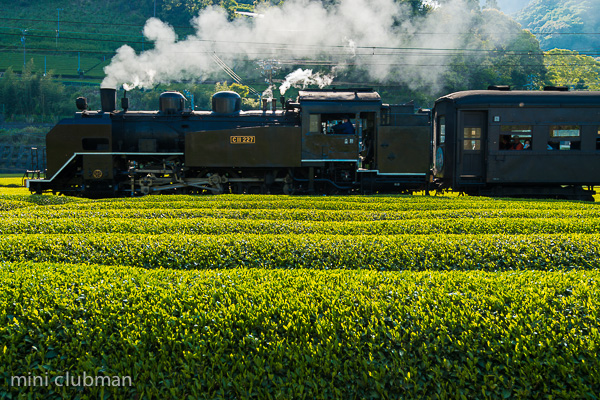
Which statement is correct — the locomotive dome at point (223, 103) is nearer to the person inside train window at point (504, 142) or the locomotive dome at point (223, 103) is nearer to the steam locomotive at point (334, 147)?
the steam locomotive at point (334, 147)

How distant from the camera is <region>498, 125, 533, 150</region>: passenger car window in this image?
14555 mm

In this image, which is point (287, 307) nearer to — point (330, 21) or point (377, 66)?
point (330, 21)

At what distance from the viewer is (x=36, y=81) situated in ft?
193

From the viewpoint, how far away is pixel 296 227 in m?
7.23

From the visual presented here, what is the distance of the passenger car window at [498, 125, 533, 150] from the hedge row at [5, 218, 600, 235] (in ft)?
24.5

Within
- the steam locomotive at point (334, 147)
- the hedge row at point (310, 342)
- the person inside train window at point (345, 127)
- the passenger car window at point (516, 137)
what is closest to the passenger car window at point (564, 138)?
the steam locomotive at point (334, 147)

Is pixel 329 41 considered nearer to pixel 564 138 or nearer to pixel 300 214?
pixel 564 138

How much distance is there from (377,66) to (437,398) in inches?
2461

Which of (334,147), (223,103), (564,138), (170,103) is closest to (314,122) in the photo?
(334,147)

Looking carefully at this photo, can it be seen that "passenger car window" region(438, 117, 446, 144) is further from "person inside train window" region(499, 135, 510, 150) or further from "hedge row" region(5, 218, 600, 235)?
"hedge row" region(5, 218, 600, 235)

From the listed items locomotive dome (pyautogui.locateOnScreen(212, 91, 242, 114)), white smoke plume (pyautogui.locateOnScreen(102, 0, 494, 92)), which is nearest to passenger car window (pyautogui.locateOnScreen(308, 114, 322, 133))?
locomotive dome (pyautogui.locateOnScreen(212, 91, 242, 114))

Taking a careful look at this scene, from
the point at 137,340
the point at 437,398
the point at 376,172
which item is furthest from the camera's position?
the point at 376,172

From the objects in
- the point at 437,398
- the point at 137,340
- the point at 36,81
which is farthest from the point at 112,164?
the point at 36,81

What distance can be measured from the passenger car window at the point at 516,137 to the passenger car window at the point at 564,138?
653 millimetres
